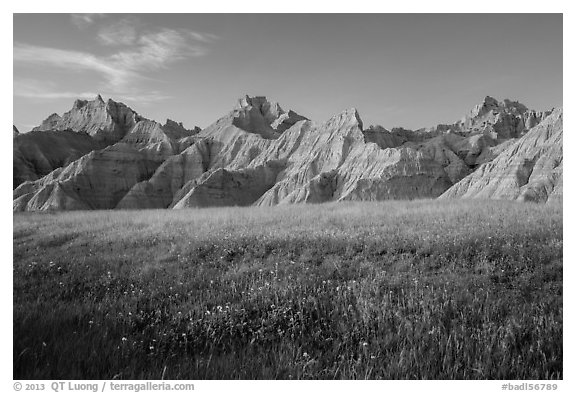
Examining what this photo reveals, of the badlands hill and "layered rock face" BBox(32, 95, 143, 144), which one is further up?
"layered rock face" BBox(32, 95, 143, 144)

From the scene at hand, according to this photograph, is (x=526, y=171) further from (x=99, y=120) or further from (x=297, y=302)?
(x=99, y=120)

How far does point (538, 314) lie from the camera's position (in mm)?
4848

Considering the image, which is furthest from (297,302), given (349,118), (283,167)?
(349,118)

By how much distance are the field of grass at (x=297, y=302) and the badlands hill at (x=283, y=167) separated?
61859 mm

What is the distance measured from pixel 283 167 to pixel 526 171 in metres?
54.3

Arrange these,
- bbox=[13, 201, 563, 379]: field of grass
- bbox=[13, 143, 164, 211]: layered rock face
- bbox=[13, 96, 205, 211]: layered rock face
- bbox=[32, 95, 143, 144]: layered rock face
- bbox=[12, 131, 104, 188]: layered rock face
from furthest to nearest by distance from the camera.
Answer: bbox=[32, 95, 143, 144]: layered rock face
bbox=[12, 131, 104, 188]: layered rock face
bbox=[13, 96, 205, 211]: layered rock face
bbox=[13, 143, 164, 211]: layered rock face
bbox=[13, 201, 563, 379]: field of grass

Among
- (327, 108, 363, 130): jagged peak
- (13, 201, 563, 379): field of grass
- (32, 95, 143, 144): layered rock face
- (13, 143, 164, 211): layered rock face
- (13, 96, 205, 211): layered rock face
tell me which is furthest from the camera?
(32, 95, 143, 144): layered rock face

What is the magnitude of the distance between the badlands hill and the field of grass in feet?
203

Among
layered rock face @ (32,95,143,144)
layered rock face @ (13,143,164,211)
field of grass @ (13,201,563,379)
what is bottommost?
field of grass @ (13,201,563,379)

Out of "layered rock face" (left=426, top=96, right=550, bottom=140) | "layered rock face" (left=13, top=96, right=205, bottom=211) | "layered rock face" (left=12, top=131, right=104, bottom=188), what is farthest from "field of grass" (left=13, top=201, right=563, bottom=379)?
"layered rock face" (left=426, top=96, right=550, bottom=140)

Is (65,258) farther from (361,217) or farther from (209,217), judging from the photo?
(361,217)

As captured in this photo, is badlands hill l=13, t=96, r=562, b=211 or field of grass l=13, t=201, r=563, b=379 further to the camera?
badlands hill l=13, t=96, r=562, b=211

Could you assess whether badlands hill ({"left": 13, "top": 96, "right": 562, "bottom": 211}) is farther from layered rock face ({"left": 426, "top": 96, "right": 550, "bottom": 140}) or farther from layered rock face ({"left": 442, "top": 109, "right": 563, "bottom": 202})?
layered rock face ({"left": 426, "top": 96, "right": 550, "bottom": 140})

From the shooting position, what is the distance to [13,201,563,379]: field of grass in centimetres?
379
